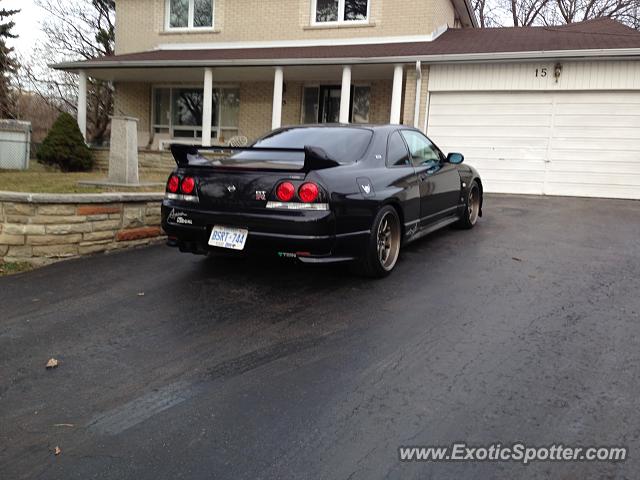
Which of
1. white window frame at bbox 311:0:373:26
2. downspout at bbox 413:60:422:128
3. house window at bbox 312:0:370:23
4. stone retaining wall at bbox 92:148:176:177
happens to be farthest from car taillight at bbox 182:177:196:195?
A: house window at bbox 312:0:370:23

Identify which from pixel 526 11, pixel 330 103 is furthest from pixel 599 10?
pixel 330 103

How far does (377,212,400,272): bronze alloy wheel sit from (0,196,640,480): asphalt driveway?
0.23m

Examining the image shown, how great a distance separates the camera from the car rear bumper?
4523 millimetres

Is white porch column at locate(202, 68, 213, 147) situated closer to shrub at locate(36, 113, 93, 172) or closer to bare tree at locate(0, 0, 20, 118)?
shrub at locate(36, 113, 93, 172)

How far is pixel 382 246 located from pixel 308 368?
2.20 m

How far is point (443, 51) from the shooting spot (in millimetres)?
13375

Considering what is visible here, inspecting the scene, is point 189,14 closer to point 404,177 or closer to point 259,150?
point 259,150

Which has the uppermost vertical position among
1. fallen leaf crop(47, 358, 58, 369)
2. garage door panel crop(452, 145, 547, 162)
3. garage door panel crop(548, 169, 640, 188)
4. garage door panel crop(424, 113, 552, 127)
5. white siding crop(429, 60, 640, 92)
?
white siding crop(429, 60, 640, 92)

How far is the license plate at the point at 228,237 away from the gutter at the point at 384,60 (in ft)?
32.1

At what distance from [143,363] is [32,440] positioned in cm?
88

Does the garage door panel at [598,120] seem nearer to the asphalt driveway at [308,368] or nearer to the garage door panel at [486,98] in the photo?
the garage door panel at [486,98]

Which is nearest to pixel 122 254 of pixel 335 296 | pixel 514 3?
pixel 335 296

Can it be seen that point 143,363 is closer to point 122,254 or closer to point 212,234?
point 212,234

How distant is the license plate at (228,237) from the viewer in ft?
15.4
